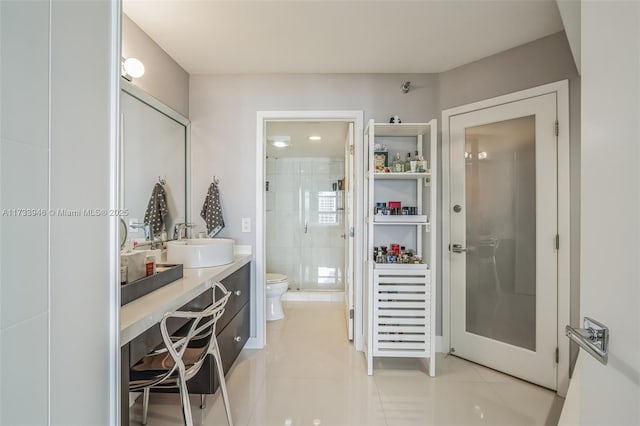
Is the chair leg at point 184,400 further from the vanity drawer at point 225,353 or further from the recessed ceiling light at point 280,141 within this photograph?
the recessed ceiling light at point 280,141

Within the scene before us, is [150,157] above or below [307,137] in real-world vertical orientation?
below

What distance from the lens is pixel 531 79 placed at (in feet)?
6.72

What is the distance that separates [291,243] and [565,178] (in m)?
3.26

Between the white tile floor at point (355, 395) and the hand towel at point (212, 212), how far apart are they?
1.06 m

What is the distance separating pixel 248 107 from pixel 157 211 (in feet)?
3.66

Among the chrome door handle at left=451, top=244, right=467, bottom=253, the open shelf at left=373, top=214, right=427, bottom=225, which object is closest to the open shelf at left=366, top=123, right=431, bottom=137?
Result: the open shelf at left=373, top=214, right=427, bottom=225

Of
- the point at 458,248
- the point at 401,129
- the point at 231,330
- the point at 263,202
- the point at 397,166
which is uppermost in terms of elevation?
the point at 401,129

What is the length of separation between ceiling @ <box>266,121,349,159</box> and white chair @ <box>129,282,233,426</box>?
6.18ft

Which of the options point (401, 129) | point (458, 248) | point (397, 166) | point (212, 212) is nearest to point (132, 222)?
point (212, 212)

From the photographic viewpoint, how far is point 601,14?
632mm

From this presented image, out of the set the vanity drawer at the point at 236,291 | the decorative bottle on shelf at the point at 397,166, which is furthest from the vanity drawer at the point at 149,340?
the decorative bottle on shelf at the point at 397,166

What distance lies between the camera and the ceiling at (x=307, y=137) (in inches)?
119

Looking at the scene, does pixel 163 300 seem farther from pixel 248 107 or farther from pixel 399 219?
pixel 248 107

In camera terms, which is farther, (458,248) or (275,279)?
(275,279)
